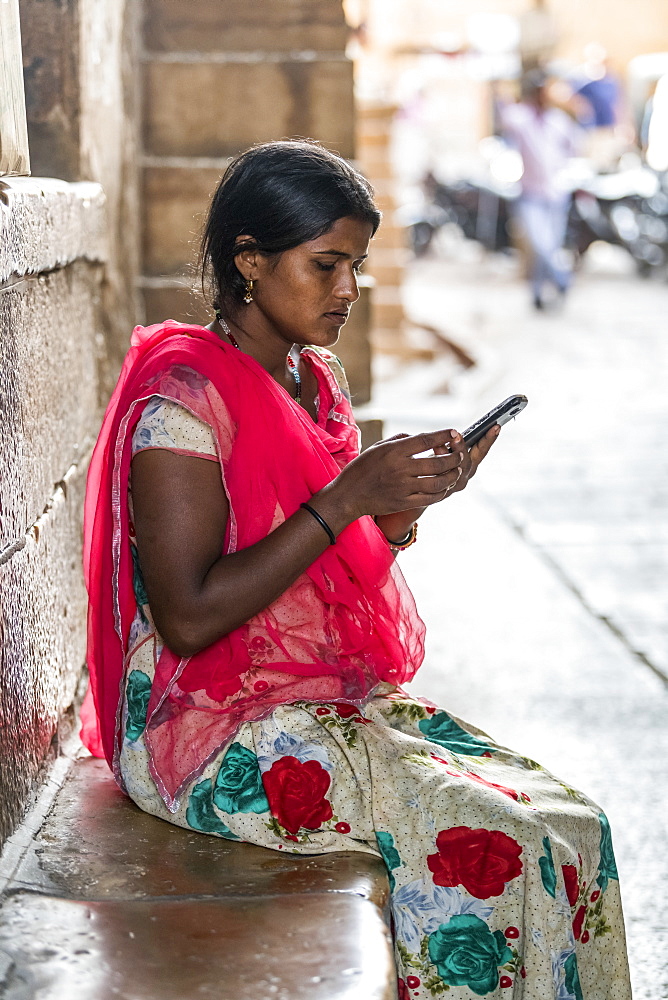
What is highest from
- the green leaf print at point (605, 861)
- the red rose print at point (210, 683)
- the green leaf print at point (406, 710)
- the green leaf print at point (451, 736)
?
the red rose print at point (210, 683)

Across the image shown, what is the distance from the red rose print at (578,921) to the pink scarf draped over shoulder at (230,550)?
0.47 metres

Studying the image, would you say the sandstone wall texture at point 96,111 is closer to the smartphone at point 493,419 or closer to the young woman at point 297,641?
the young woman at point 297,641

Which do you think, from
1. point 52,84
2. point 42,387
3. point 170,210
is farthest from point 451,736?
point 170,210

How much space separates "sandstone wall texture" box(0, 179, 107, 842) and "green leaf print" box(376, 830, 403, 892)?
582mm

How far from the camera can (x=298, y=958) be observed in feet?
5.47

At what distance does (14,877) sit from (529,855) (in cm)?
77

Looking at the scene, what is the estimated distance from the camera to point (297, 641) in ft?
6.81

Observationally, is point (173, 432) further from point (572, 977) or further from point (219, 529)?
point (572, 977)

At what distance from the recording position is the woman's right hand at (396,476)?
1.93 meters

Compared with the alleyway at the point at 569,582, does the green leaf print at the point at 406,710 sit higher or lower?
higher

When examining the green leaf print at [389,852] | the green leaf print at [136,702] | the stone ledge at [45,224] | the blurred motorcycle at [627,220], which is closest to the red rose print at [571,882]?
the green leaf print at [389,852]

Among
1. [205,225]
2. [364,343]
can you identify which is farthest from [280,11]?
[205,225]

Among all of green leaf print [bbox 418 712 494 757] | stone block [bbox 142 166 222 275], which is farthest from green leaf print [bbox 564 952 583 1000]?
stone block [bbox 142 166 222 275]

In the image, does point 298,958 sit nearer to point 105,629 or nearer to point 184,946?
point 184,946
